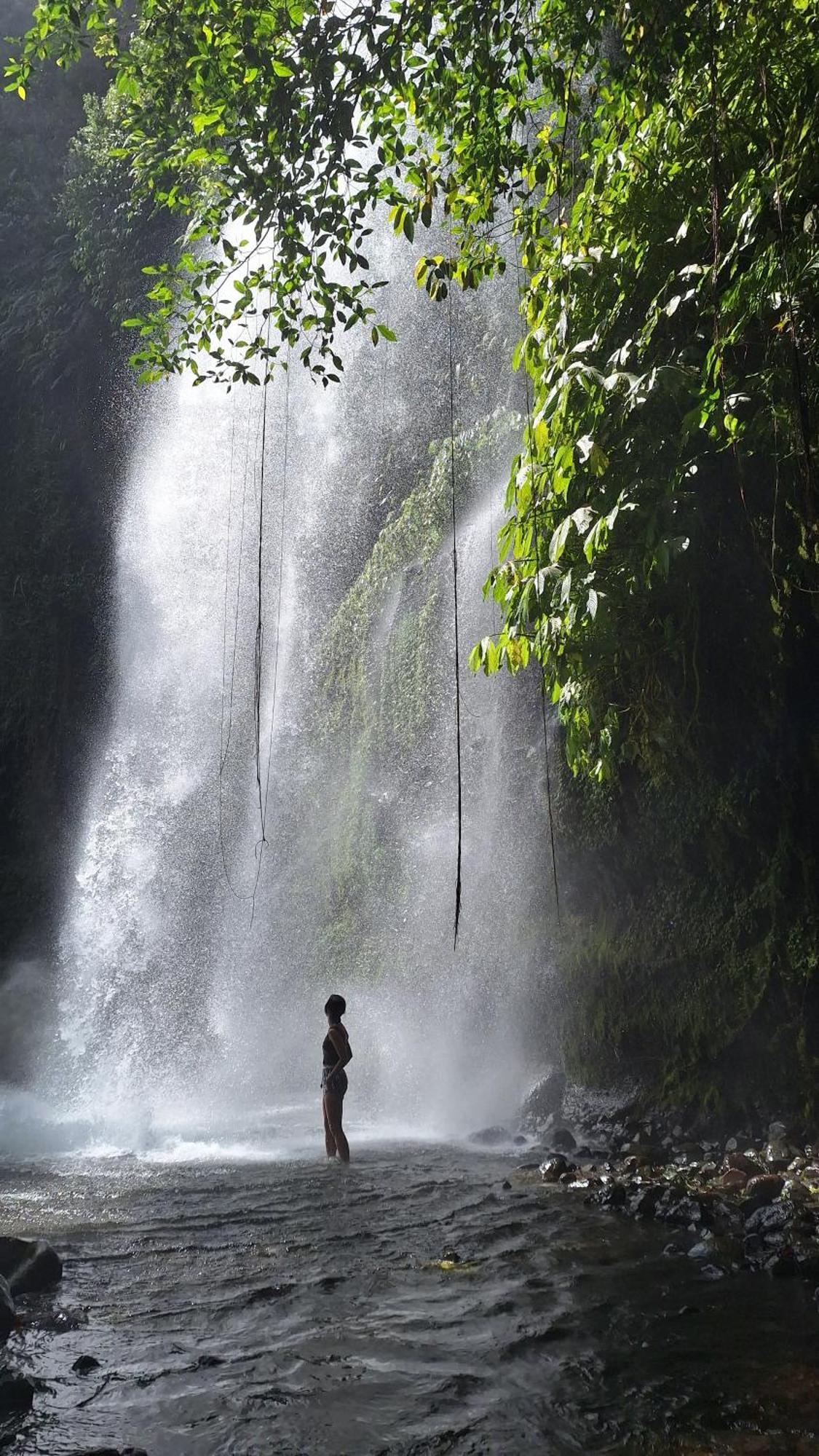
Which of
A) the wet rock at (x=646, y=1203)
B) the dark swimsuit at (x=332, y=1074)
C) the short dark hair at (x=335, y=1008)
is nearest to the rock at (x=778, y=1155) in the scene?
the wet rock at (x=646, y=1203)

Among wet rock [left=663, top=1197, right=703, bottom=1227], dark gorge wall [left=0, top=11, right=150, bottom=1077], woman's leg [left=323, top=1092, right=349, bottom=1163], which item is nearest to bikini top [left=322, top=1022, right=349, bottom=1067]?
woman's leg [left=323, top=1092, right=349, bottom=1163]

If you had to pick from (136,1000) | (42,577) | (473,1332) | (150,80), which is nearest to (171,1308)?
(473,1332)

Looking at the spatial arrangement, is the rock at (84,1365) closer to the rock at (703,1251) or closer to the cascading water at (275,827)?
the rock at (703,1251)

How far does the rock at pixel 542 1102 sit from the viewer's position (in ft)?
28.8

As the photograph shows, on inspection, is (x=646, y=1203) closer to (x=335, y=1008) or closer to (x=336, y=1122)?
(x=336, y=1122)

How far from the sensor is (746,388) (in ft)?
18.7

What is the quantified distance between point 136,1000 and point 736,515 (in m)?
11.2

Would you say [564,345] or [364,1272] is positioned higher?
[564,345]

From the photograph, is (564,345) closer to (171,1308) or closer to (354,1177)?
(171,1308)

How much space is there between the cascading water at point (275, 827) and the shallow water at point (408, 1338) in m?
3.51

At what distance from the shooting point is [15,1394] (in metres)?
3.42

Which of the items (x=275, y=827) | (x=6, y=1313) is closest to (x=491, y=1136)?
(x=6, y=1313)

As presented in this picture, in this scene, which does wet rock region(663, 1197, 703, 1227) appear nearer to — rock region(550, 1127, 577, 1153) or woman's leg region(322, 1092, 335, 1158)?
rock region(550, 1127, 577, 1153)

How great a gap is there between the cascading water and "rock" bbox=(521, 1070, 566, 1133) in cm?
72
